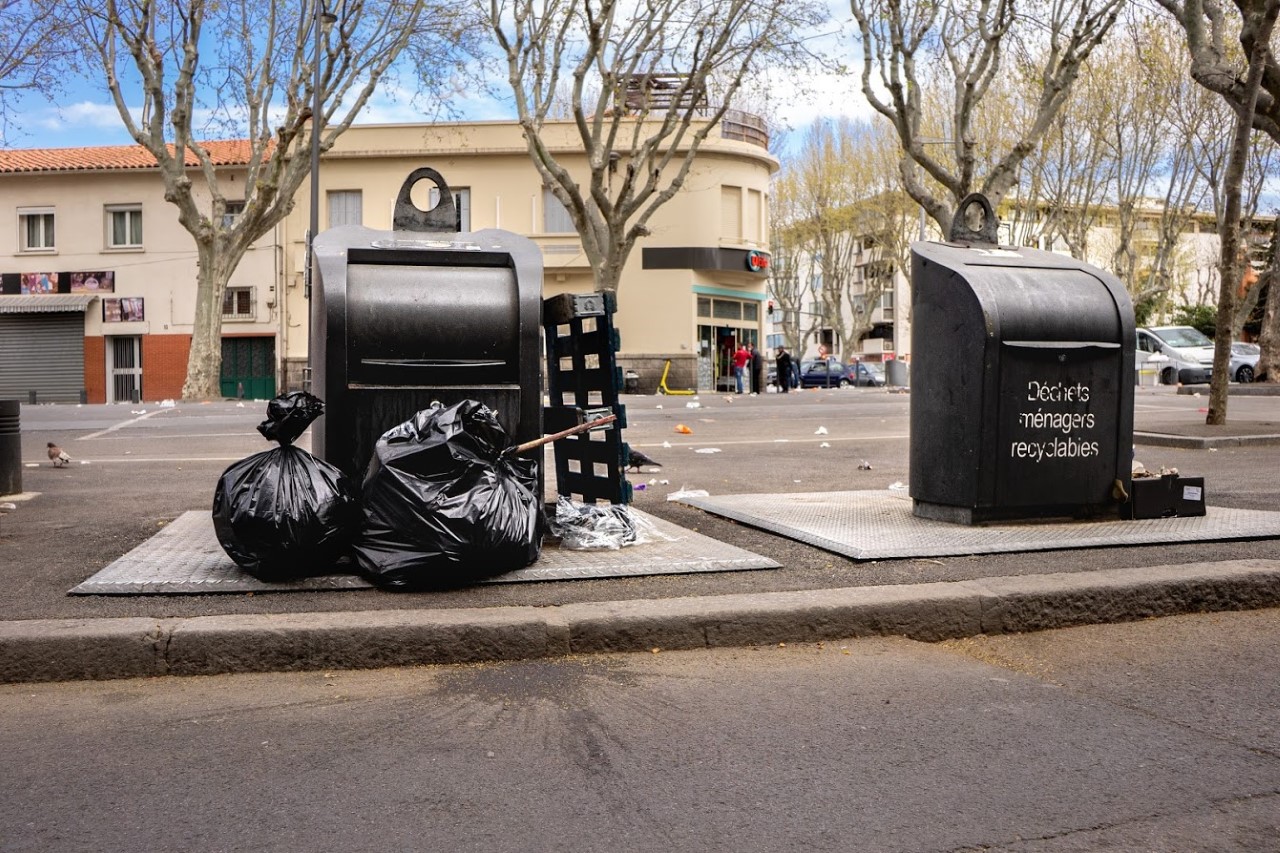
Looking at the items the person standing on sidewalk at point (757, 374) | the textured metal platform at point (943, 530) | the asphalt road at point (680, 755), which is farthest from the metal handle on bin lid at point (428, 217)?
the person standing on sidewalk at point (757, 374)

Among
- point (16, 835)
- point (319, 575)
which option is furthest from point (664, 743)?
point (319, 575)

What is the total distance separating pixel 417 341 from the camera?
5.36 metres

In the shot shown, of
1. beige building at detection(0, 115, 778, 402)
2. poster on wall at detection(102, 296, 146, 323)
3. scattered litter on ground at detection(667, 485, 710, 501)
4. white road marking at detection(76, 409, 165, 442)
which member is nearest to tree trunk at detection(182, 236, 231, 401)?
beige building at detection(0, 115, 778, 402)

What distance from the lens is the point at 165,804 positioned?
2.89 m

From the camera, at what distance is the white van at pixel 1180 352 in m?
32.9

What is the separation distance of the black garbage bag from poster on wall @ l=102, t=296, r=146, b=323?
1440 inches

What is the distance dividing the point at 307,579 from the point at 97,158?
39.4m

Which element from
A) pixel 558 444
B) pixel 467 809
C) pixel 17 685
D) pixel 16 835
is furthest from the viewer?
pixel 558 444

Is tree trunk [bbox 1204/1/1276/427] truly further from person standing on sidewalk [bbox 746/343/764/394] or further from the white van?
person standing on sidewalk [bbox 746/343/764/394]

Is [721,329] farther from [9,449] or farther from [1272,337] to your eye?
[9,449]

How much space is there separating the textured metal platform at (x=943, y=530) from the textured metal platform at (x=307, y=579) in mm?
572

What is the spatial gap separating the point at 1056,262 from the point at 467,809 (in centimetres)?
511

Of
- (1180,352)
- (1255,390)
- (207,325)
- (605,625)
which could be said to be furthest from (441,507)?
(1180,352)

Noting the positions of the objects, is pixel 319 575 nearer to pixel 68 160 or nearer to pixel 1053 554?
pixel 1053 554
